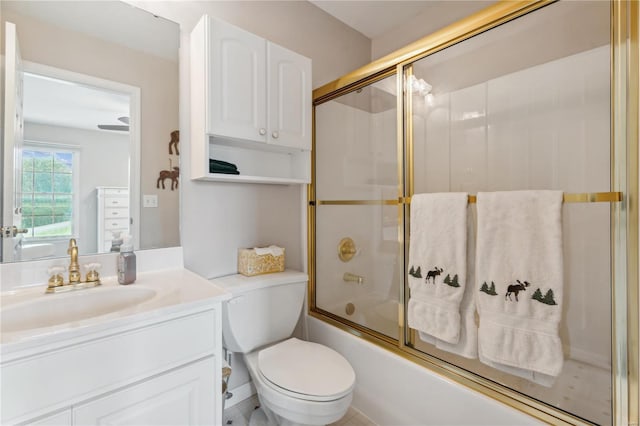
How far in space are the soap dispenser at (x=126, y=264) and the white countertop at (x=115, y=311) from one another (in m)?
0.03

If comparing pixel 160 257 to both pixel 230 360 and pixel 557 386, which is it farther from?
pixel 557 386

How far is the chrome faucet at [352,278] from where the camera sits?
1.82 m

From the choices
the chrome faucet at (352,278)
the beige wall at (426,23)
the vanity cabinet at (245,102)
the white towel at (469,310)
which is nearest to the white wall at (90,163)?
the vanity cabinet at (245,102)

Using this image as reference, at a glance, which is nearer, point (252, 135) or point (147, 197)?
point (147, 197)

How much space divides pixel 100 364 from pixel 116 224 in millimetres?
644

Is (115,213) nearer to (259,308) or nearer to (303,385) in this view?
(259,308)

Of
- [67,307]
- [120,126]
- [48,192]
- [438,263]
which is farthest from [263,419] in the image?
[120,126]

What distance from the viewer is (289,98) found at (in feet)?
5.25

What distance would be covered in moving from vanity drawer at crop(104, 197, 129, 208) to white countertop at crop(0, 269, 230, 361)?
0.30 metres

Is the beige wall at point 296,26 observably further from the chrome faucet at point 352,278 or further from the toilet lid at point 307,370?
the toilet lid at point 307,370

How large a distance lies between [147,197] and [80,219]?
0.83 feet

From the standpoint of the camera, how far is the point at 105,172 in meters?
1.22

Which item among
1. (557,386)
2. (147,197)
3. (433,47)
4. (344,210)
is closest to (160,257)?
(147,197)

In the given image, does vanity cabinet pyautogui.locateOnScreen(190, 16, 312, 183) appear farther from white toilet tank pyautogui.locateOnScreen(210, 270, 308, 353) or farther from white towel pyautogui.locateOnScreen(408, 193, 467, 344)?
white towel pyautogui.locateOnScreen(408, 193, 467, 344)
